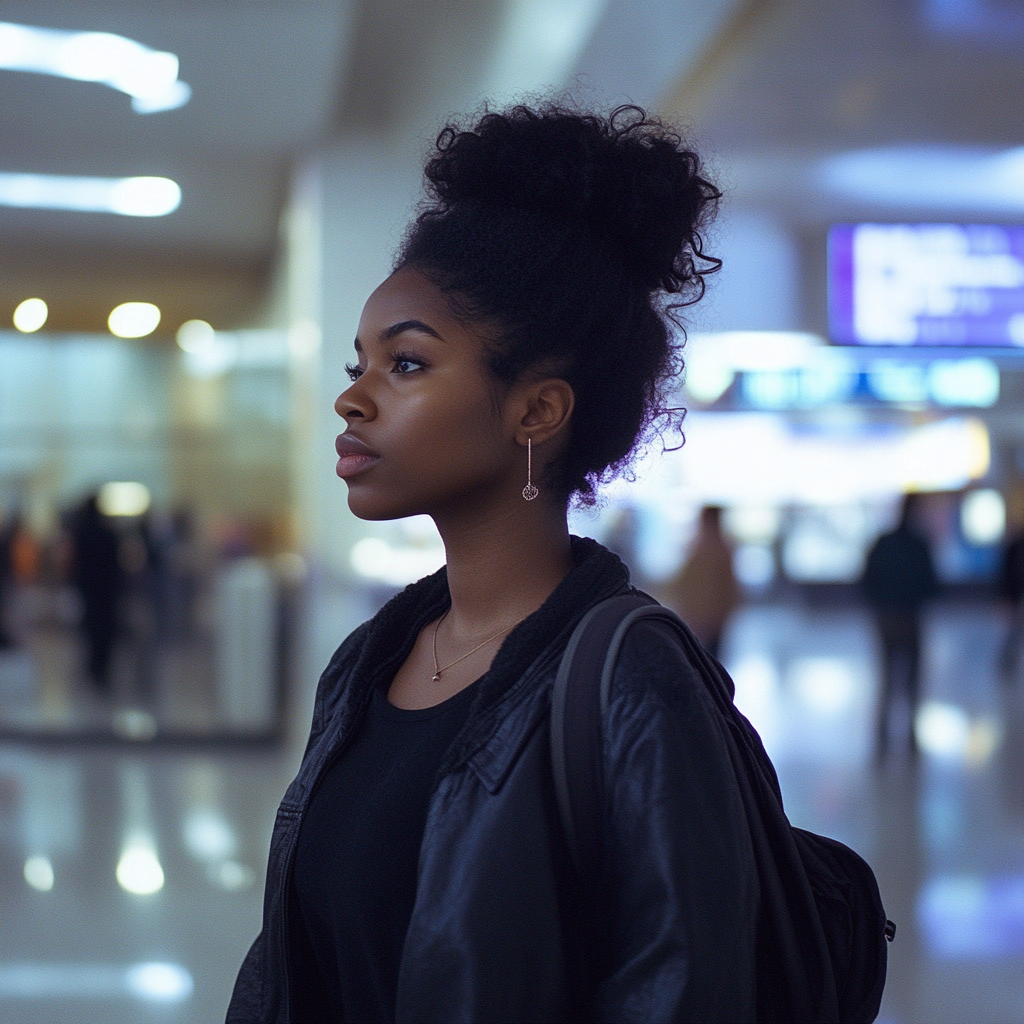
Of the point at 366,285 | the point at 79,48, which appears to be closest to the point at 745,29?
the point at 79,48

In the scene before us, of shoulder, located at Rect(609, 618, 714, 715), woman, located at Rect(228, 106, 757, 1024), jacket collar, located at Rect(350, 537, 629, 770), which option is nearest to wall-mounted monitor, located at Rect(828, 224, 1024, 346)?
woman, located at Rect(228, 106, 757, 1024)

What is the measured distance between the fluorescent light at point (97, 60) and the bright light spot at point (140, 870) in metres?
4.10

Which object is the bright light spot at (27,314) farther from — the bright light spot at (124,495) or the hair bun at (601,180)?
the hair bun at (601,180)

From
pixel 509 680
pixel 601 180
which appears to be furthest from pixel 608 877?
pixel 601 180

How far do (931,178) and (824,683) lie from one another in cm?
587

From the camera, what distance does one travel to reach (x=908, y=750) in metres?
7.83

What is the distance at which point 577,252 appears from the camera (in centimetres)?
142

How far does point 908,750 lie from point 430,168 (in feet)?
23.5

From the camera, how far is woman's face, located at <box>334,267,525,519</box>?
4.56 ft

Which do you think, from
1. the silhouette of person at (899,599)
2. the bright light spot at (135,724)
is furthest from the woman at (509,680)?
the bright light spot at (135,724)

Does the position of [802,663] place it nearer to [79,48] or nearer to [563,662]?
[79,48]

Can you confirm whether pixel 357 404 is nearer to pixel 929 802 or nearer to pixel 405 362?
pixel 405 362

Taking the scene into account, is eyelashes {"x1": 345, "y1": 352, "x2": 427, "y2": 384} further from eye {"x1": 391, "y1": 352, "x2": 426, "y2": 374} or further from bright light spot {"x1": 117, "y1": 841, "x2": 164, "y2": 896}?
bright light spot {"x1": 117, "y1": 841, "x2": 164, "y2": 896}

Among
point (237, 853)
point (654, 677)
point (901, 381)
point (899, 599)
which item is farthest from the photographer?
point (899, 599)
